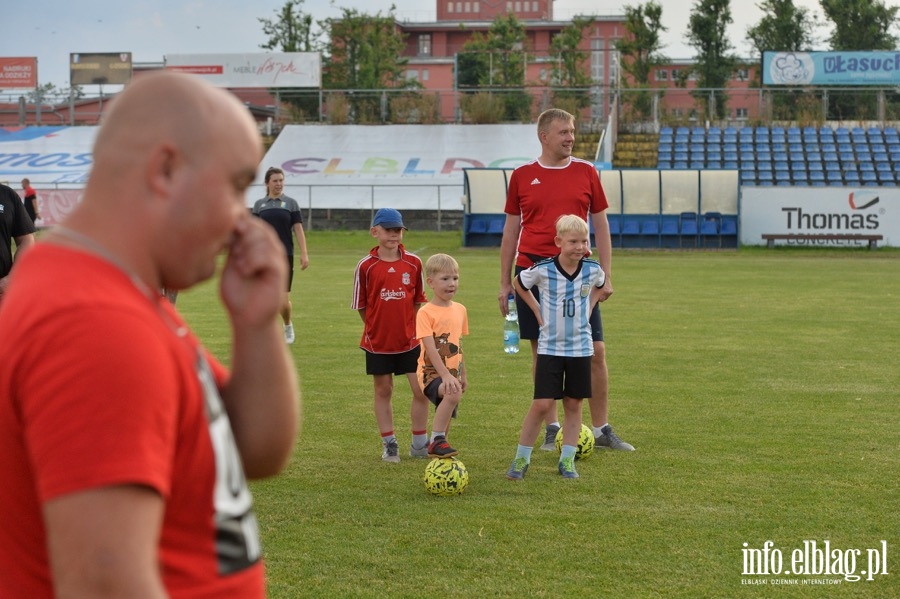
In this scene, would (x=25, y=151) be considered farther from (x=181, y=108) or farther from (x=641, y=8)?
(x=181, y=108)

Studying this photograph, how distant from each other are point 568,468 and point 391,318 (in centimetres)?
180

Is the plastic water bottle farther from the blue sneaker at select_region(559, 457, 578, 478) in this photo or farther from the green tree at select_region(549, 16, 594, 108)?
the green tree at select_region(549, 16, 594, 108)

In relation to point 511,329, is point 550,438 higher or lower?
lower

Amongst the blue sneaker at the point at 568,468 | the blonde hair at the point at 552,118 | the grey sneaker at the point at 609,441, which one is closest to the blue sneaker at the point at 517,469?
the blue sneaker at the point at 568,468

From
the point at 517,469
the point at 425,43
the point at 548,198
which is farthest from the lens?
the point at 425,43

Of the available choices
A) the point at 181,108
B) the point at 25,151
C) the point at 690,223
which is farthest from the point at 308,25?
the point at 181,108

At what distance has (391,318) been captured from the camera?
26.7 feet

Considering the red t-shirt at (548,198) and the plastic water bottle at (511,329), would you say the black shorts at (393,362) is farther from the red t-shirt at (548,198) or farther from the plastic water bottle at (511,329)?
the red t-shirt at (548,198)

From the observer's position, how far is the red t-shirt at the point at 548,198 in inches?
318

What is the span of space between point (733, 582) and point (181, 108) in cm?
427

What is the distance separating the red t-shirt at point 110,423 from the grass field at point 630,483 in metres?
3.39

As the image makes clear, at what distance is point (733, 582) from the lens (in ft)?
17.0

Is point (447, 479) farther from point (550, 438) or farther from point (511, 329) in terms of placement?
point (511, 329)

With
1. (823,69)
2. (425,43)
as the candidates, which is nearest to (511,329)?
(823,69)
